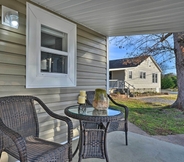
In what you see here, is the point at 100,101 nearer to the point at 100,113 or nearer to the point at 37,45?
the point at 100,113

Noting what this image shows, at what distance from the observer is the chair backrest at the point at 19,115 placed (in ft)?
5.80

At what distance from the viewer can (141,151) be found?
104 inches

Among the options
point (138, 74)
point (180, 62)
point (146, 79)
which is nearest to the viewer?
point (180, 62)

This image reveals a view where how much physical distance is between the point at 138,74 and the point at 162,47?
26.7ft

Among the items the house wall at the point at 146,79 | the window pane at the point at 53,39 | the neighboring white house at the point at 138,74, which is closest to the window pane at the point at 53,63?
the window pane at the point at 53,39

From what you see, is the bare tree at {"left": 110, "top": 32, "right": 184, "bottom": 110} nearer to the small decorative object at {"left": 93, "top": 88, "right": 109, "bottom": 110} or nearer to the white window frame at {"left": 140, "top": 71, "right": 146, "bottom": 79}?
the small decorative object at {"left": 93, "top": 88, "right": 109, "bottom": 110}

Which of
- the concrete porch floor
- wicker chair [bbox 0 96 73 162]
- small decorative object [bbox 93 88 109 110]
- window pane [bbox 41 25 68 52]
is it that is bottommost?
the concrete porch floor

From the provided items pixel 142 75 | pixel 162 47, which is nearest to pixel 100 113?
pixel 162 47

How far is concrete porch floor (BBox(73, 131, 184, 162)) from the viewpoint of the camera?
7.82 feet

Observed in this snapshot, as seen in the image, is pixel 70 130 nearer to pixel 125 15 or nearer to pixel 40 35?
pixel 40 35

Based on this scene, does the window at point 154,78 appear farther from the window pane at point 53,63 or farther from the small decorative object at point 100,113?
the small decorative object at point 100,113

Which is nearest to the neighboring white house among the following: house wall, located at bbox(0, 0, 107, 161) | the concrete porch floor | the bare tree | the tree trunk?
the bare tree

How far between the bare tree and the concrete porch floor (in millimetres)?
4816

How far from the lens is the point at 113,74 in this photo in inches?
618
